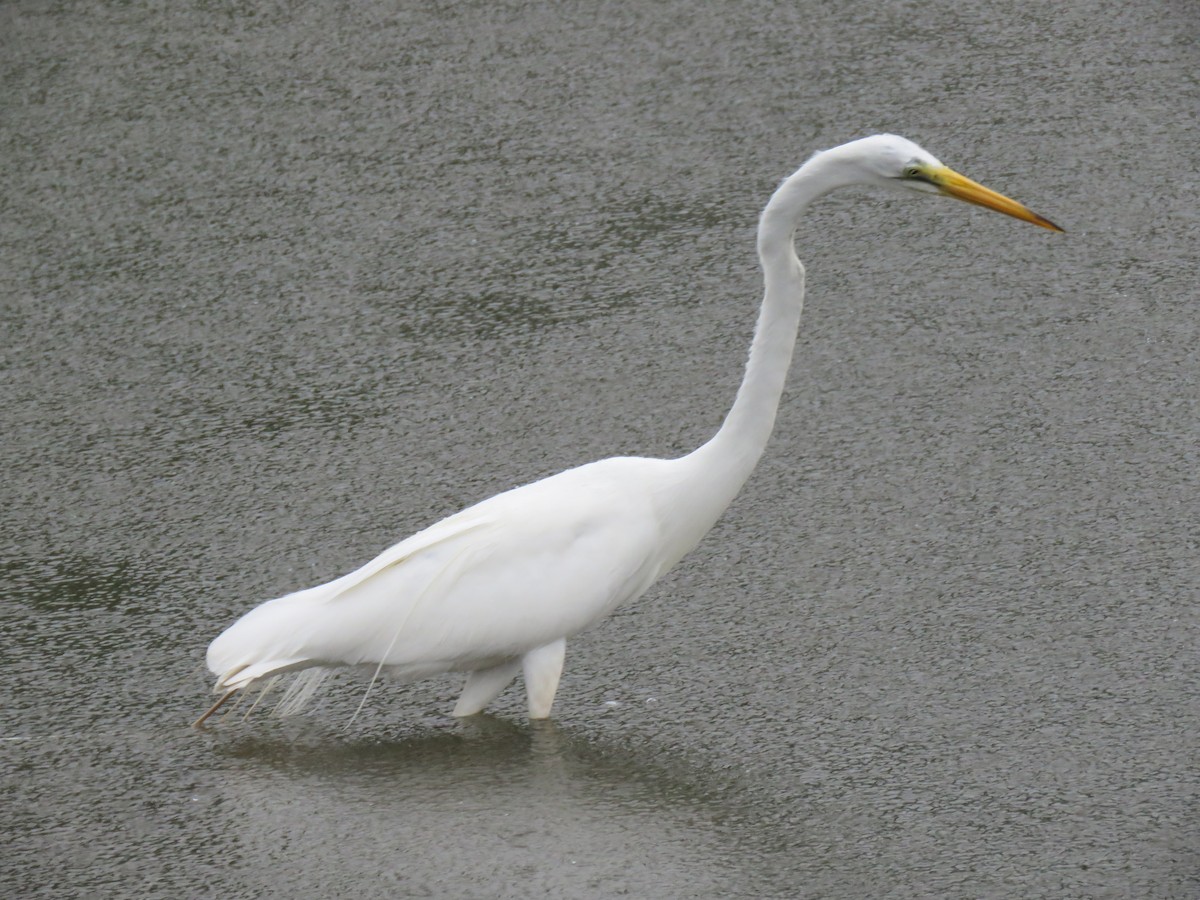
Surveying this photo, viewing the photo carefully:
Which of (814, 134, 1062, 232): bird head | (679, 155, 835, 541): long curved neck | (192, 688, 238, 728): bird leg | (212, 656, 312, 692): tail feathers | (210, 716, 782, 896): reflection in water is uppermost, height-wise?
(814, 134, 1062, 232): bird head

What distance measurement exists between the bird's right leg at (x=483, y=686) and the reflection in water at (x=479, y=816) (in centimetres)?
5

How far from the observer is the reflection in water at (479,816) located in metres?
3.33

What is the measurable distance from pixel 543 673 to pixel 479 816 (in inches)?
15.9

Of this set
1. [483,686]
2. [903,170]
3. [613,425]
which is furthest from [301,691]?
[903,170]

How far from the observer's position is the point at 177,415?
538 centimetres

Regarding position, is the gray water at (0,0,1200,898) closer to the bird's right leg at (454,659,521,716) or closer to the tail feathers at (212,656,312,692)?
the bird's right leg at (454,659,521,716)

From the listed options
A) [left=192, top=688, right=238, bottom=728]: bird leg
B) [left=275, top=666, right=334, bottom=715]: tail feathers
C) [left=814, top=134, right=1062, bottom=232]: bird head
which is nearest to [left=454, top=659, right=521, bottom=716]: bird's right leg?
[left=275, top=666, right=334, bottom=715]: tail feathers

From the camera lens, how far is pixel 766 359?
13.0 feet

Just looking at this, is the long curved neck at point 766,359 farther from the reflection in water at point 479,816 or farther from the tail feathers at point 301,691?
the tail feathers at point 301,691

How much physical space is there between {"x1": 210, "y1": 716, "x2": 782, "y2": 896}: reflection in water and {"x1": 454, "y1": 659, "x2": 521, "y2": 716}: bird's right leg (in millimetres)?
47

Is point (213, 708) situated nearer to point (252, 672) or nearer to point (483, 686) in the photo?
point (252, 672)

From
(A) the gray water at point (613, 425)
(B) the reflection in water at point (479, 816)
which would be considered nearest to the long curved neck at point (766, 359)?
(A) the gray water at point (613, 425)

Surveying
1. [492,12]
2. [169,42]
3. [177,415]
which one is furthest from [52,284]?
[492,12]

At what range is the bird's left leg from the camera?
12.6 ft
